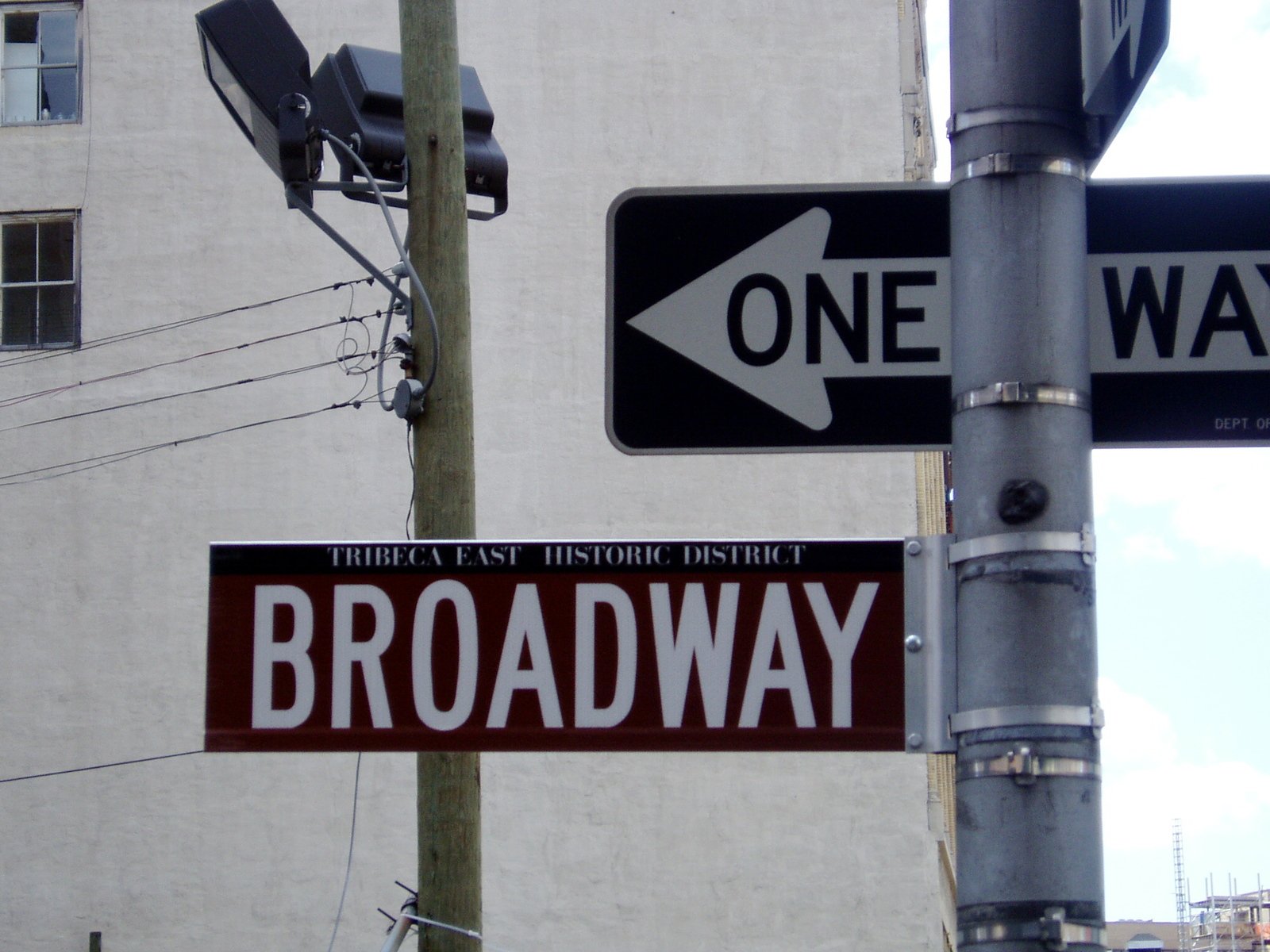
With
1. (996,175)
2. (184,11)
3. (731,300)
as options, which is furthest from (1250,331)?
(184,11)

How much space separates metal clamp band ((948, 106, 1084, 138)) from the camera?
249cm

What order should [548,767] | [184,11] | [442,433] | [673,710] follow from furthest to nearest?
[184,11] → [548,767] → [442,433] → [673,710]

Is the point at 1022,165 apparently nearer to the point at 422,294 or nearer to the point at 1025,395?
the point at 1025,395

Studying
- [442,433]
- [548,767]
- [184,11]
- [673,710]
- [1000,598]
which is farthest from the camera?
[184,11]

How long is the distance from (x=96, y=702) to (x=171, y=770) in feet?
3.54

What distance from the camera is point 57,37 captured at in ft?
65.5

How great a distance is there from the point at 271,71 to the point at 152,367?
12.2 metres

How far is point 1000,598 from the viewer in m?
2.40

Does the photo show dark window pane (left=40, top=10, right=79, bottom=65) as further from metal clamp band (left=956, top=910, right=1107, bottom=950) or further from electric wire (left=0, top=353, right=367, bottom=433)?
metal clamp band (left=956, top=910, right=1107, bottom=950)

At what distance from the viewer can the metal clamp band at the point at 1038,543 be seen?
238cm

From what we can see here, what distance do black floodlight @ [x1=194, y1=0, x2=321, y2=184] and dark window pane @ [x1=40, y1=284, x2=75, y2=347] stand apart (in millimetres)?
12427

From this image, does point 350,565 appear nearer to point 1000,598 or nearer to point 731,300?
point 731,300

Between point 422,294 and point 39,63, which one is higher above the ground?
point 39,63

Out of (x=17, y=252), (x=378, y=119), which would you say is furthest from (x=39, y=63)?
(x=378, y=119)
